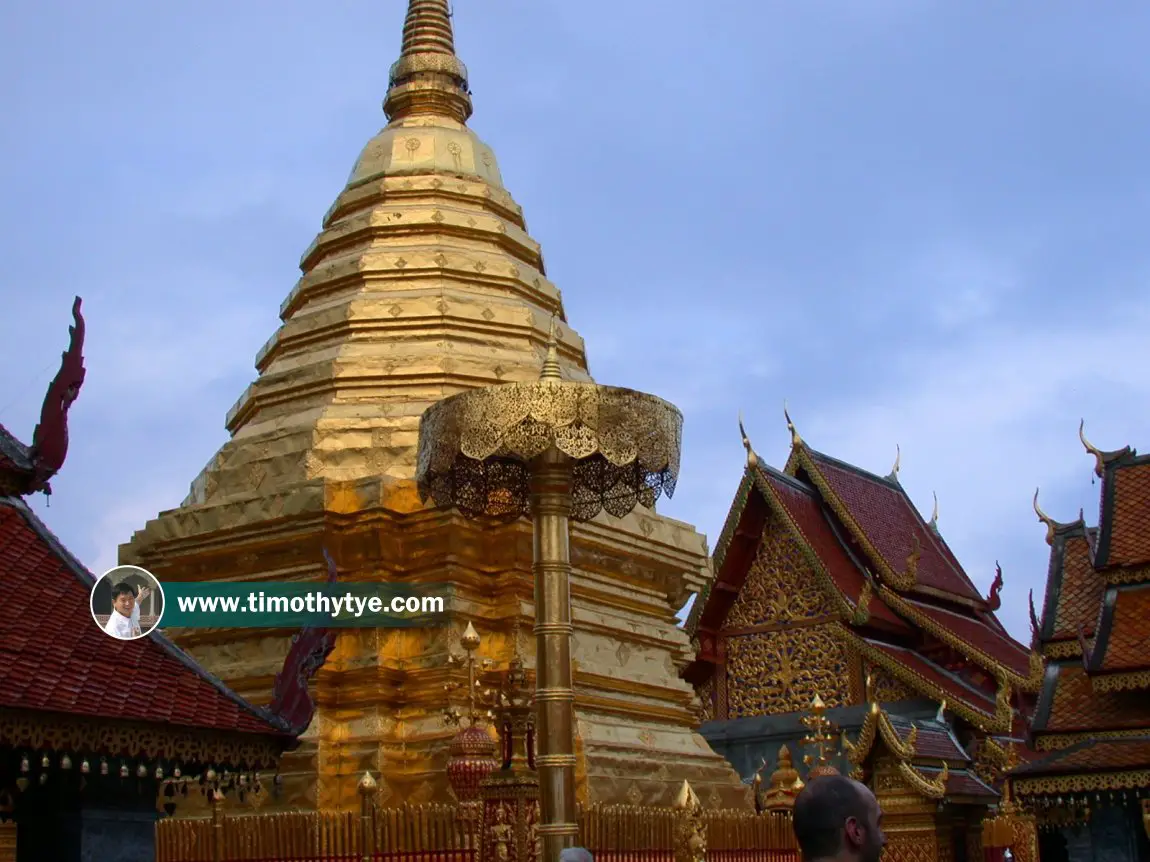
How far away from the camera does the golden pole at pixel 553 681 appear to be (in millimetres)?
7074

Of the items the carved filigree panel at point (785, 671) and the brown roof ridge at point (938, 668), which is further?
the carved filigree panel at point (785, 671)

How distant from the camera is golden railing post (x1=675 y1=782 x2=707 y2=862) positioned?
8477 mm

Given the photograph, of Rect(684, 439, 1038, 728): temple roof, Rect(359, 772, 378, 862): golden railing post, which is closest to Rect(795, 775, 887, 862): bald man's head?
Rect(359, 772, 378, 862): golden railing post

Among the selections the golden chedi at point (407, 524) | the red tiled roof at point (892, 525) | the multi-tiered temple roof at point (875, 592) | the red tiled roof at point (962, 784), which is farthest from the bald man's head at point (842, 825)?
the red tiled roof at point (892, 525)

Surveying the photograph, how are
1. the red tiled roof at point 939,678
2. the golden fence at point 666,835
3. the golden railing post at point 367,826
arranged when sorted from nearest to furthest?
the golden railing post at point 367,826 < the golden fence at point 666,835 < the red tiled roof at point 939,678

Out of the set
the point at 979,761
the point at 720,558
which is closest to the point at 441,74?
the point at 720,558

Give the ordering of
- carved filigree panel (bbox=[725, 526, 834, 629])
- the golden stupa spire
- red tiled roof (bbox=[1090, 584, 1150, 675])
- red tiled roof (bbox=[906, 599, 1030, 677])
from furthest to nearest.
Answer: carved filigree panel (bbox=[725, 526, 834, 629])
red tiled roof (bbox=[906, 599, 1030, 677])
the golden stupa spire
red tiled roof (bbox=[1090, 584, 1150, 675])

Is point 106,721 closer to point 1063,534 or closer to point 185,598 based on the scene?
point 185,598

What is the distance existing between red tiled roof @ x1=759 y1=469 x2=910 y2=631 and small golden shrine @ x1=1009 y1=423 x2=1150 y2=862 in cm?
308

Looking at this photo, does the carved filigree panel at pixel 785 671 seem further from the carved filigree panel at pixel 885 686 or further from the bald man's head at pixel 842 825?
the bald man's head at pixel 842 825

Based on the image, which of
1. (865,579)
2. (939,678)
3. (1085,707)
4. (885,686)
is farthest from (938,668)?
(1085,707)

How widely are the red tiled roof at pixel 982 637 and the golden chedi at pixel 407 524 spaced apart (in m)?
4.92

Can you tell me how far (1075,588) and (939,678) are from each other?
2.78 metres

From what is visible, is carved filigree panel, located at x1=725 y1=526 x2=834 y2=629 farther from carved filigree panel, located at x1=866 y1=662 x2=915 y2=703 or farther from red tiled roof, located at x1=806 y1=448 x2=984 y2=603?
carved filigree panel, located at x1=866 y1=662 x2=915 y2=703
